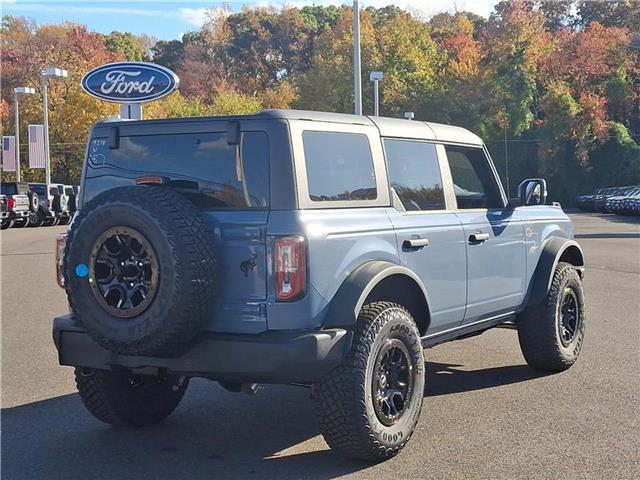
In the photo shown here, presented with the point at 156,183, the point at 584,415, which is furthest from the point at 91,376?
the point at 584,415

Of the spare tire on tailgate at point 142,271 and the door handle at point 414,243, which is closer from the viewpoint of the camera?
the spare tire on tailgate at point 142,271

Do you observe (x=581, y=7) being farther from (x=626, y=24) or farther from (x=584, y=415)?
(x=584, y=415)

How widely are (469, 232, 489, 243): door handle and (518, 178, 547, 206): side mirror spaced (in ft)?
2.04

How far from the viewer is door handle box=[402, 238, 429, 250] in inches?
203

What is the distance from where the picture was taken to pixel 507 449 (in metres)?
4.89

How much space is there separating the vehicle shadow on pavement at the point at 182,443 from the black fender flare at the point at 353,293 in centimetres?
87

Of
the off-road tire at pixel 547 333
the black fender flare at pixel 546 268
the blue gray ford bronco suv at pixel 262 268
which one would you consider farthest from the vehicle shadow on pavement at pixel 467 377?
the blue gray ford bronco suv at pixel 262 268

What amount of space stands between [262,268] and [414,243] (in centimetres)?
122

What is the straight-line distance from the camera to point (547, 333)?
671 centimetres

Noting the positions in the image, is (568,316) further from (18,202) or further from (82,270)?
(18,202)

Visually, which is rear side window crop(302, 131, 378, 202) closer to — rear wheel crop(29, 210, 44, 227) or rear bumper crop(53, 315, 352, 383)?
rear bumper crop(53, 315, 352, 383)

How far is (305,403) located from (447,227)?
175 centimetres

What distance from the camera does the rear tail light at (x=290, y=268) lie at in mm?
4344

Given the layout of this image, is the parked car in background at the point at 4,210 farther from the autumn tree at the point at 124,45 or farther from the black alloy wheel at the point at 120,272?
the autumn tree at the point at 124,45
